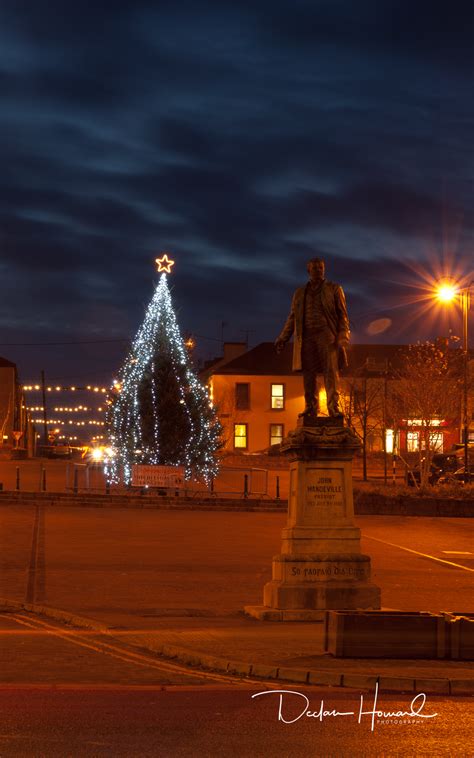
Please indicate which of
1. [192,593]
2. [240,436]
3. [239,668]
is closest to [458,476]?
[192,593]

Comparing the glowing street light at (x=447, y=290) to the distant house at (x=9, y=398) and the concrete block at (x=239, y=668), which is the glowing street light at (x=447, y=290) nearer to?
the concrete block at (x=239, y=668)

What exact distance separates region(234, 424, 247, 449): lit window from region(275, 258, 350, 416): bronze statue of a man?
60.2m

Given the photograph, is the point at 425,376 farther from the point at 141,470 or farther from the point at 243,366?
the point at 243,366

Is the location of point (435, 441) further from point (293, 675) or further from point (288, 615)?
point (293, 675)

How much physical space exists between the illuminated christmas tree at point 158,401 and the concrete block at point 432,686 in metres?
30.1

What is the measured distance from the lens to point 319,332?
564 inches

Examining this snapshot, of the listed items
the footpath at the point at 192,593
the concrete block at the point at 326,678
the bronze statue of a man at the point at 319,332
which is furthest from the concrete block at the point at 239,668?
the bronze statue of a man at the point at 319,332

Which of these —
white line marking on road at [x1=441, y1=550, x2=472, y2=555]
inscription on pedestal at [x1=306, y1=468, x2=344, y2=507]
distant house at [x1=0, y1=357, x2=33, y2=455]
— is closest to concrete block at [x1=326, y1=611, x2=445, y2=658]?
inscription on pedestal at [x1=306, y1=468, x2=344, y2=507]

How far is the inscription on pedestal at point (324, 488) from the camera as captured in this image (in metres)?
14.0

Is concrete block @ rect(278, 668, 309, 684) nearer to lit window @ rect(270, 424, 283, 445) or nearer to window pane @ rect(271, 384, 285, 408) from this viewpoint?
lit window @ rect(270, 424, 283, 445)

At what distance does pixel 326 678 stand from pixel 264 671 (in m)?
0.62

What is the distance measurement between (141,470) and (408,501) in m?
9.55

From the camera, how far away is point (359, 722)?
8406 mm

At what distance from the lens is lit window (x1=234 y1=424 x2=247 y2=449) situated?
74.6 metres
